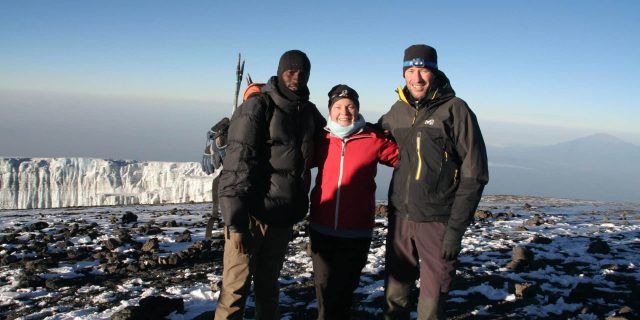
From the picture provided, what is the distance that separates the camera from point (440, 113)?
4223 mm

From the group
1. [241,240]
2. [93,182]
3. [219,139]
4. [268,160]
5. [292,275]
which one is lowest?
[93,182]

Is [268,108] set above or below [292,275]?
above

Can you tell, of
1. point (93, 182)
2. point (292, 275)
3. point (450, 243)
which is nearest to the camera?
point (450, 243)

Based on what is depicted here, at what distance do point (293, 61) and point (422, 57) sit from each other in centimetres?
129

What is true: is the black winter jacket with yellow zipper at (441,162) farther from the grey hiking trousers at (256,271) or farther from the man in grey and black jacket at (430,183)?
the grey hiking trousers at (256,271)

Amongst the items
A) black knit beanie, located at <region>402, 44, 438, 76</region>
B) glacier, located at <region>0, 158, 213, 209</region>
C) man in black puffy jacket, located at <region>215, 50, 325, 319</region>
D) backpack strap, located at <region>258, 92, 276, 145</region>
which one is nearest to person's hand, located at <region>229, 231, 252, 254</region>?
man in black puffy jacket, located at <region>215, 50, 325, 319</region>

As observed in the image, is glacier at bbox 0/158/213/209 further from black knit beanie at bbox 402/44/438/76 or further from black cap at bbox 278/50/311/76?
black knit beanie at bbox 402/44/438/76

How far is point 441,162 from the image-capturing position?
423 centimetres

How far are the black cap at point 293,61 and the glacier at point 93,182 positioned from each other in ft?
335

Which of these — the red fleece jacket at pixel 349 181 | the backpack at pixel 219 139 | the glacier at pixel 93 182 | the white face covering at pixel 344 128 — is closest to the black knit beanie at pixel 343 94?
the white face covering at pixel 344 128

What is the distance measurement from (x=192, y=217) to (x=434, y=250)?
12.7 m

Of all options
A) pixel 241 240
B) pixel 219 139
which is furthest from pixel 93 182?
pixel 241 240

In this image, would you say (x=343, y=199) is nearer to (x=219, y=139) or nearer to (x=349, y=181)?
(x=349, y=181)

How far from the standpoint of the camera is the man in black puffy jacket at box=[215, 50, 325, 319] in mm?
4125
